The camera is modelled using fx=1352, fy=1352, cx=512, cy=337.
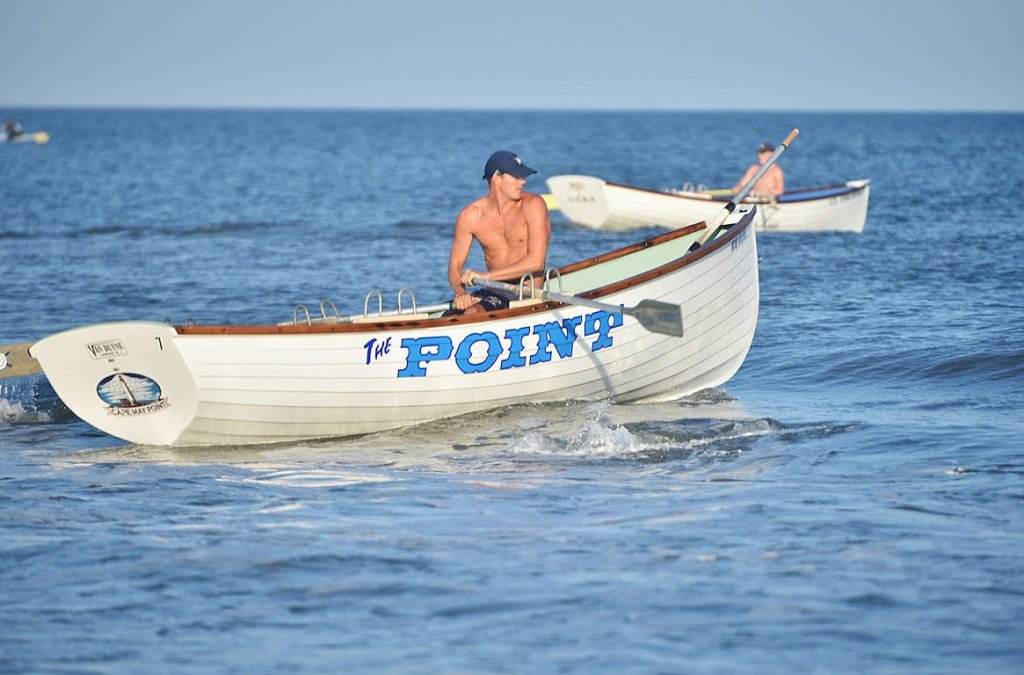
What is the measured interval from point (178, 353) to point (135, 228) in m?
20.9

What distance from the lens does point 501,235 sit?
10789 millimetres

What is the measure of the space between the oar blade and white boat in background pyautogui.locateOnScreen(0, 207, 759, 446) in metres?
0.01

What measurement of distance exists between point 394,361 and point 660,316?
2151mm

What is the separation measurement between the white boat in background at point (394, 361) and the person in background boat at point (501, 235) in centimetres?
26

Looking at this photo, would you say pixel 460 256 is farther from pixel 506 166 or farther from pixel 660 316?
Result: pixel 660 316

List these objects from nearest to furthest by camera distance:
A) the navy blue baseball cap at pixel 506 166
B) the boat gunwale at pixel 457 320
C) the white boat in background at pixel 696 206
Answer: the boat gunwale at pixel 457 320 → the navy blue baseball cap at pixel 506 166 → the white boat in background at pixel 696 206

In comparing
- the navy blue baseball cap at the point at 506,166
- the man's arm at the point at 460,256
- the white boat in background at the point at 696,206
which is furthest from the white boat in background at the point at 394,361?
the white boat in background at the point at 696,206

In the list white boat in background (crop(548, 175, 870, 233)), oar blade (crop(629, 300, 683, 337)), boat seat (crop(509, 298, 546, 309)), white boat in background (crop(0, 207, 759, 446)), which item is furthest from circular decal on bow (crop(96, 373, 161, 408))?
white boat in background (crop(548, 175, 870, 233))

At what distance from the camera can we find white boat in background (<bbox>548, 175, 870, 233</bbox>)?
23703 millimetres

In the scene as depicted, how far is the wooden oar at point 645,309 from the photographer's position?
33.2 feet

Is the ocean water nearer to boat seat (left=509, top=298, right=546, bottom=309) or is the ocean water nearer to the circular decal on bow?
the circular decal on bow

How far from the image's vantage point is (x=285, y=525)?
775cm

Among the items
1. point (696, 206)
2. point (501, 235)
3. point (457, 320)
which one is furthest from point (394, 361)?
point (696, 206)

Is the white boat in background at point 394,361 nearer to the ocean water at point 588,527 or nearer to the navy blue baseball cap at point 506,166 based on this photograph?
the ocean water at point 588,527
